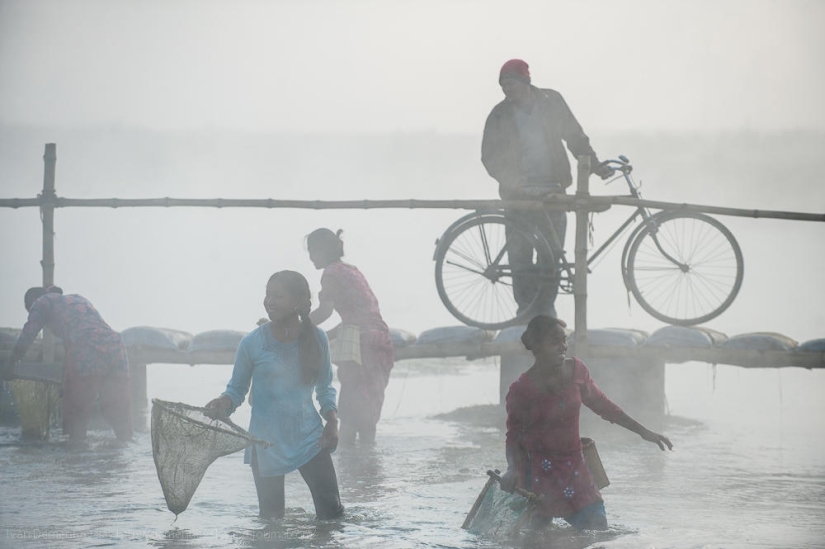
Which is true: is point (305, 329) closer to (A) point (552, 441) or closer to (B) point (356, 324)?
(A) point (552, 441)

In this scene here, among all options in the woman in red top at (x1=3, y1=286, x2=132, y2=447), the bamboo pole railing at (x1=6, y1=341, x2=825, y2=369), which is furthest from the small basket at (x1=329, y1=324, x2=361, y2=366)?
the woman in red top at (x1=3, y1=286, x2=132, y2=447)

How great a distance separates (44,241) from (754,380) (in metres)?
16.5

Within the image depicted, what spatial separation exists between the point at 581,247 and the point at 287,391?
3.95 meters

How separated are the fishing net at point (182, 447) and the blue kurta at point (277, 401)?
0.14 meters

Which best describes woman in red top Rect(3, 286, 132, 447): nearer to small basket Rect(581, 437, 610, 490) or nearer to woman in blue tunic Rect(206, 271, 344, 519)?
woman in blue tunic Rect(206, 271, 344, 519)

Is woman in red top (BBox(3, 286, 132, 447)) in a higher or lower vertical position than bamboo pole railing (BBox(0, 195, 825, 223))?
lower

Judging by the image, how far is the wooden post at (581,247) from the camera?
8.48m

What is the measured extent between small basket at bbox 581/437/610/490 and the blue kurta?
1.23 meters

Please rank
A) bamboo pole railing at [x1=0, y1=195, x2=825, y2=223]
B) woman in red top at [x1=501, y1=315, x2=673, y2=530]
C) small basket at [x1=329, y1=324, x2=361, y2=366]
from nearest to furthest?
woman in red top at [x1=501, y1=315, x2=673, y2=530]
small basket at [x1=329, y1=324, x2=361, y2=366]
bamboo pole railing at [x1=0, y1=195, x2=825, y2=223]

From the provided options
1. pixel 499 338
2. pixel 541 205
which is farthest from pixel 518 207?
pixel 499 338

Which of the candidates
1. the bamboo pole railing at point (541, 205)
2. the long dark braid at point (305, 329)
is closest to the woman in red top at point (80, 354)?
the bamboo pole railing at point (541, 205)

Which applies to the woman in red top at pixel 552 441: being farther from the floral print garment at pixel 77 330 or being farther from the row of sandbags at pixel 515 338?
the floral print garment at pixel 77 330

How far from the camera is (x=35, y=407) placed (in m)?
9.11

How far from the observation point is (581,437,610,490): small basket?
5074 mm
